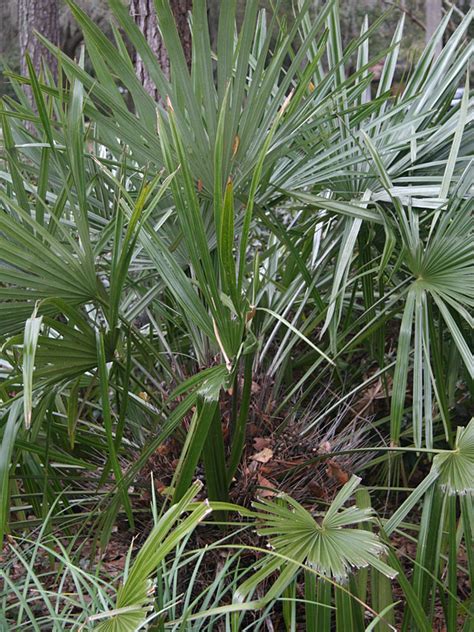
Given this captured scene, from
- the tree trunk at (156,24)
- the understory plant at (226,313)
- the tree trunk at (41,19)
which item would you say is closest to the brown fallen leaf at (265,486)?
the understory plant at (226,313)

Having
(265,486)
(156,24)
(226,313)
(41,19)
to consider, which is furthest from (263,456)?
(41,19)

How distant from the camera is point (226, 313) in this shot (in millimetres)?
1920

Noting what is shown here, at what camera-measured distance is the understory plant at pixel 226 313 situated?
1836 mm

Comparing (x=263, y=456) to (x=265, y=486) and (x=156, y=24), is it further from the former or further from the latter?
(x=156, y=24)

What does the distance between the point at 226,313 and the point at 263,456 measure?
0.59m

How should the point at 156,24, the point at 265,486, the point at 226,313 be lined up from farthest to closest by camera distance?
the point at 156,24
the point at 265,486
the point at 226,313

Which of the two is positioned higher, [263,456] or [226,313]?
[226,313]

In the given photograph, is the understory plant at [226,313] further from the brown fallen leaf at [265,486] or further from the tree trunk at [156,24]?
the tree trunk at [156,24]

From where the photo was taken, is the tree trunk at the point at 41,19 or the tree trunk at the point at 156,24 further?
the tree trunk at the point at 41,19

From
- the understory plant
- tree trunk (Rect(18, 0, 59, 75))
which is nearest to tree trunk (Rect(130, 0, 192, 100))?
the understory plant

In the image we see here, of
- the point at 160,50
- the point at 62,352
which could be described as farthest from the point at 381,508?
the point at 160,50

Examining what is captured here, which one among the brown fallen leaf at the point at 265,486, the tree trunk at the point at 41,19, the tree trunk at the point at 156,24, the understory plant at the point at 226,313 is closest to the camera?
the understory plant at the point at 226,313

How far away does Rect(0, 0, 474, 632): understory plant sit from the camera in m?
1.84

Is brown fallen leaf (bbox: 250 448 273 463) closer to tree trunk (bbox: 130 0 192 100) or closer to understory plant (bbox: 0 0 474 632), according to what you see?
understory plant (bbox: 0 0 474 632)
